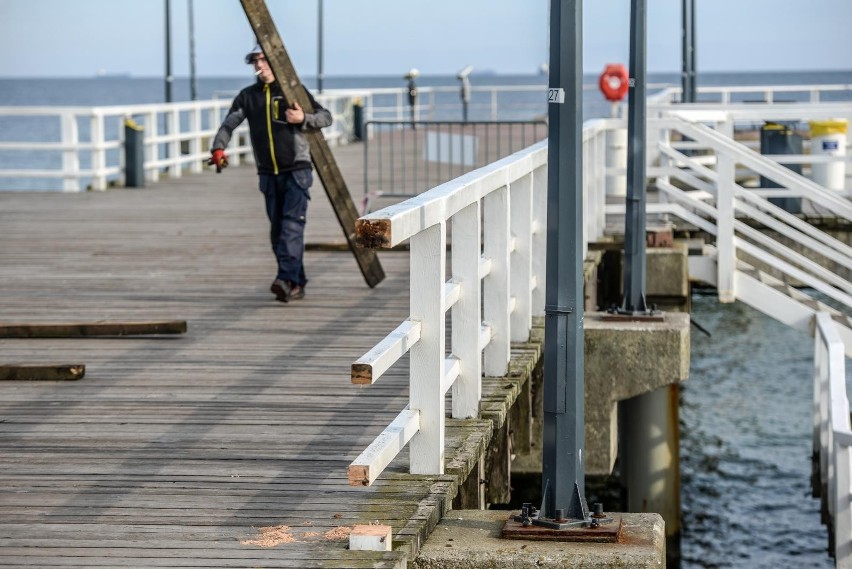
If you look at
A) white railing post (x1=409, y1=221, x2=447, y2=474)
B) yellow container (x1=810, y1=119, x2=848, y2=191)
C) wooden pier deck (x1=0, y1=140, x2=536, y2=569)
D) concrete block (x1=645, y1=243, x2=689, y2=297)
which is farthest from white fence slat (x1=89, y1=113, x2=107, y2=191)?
white railing post (x1=409, y1=221, x2=447, y2=474)

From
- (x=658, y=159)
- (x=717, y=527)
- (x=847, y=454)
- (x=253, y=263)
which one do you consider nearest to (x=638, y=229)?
(x=847, y=454)

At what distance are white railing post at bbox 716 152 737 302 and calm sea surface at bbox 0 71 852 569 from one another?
2412 millimetres

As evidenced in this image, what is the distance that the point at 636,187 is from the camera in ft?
32.6

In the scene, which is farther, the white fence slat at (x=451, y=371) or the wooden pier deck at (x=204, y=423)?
the white fence slat at (x=451, y=371)

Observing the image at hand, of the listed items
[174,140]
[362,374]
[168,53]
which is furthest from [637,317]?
[168,53]

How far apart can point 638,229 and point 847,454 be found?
2232 millimetres

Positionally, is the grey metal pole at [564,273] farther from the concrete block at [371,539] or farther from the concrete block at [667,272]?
the concrete block at [667,272]

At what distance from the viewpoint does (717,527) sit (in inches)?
564

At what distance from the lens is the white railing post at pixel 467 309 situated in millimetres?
6504

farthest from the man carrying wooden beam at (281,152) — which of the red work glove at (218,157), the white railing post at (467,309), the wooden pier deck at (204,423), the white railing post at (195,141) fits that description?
the white railing post at (195,141)

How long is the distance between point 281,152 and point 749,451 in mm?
9157

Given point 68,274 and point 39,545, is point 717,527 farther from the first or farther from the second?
point 39,545

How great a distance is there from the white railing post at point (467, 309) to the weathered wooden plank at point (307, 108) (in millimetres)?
3626

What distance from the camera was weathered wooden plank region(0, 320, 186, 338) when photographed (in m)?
9.33
